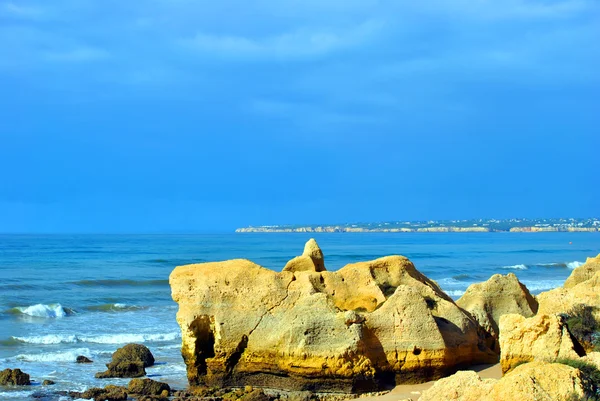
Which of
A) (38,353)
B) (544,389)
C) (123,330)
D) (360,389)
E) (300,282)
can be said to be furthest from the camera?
(123,330)

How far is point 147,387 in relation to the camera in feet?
47.1

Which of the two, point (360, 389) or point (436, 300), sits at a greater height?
point (436, 300)

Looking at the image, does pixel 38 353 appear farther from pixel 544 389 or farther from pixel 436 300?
pixel 544 389

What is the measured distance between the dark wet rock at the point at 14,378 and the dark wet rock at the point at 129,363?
1.45m

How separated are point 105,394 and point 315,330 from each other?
14.0 ft

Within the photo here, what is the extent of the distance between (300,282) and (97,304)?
770 inches

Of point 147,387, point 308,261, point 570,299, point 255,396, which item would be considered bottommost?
point 147,387

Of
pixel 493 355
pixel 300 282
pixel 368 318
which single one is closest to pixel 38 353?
pixel 300 282

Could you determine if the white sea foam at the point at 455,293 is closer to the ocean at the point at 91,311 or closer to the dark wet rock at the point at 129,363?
the ocean at the point at 91,311

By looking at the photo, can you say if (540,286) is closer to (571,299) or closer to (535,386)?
(571,299)

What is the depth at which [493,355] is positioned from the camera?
14438mm

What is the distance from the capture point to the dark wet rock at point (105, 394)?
1389 cm

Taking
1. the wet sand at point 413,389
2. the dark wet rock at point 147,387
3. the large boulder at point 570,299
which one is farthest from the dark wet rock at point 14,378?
the large boulder at point 570,299

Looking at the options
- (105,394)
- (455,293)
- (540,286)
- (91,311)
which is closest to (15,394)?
(105,394)
